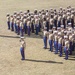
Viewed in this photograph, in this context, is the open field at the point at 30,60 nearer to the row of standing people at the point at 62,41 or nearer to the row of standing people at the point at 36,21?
the row of standing people at the point at 62,41

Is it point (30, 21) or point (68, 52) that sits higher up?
point (30, 21)

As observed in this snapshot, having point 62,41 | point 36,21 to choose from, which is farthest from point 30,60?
point 36,21

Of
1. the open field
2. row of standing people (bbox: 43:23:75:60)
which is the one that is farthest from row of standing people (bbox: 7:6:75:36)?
row of standing people (bbox: 43:23:75:60)

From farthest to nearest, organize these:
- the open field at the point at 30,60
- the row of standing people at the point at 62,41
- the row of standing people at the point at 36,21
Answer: the row of standing people at the point at 36,21 → the row of standing people at the point at 62,41 → the open field at the point at 30,60

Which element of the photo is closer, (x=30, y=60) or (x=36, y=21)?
(x=30, y=60)

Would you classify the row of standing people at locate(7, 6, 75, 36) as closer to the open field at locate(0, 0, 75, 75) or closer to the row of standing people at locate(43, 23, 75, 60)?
the open field at locate(0, 0, 75, 75)

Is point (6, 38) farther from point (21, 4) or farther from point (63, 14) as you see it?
point (21, 4)

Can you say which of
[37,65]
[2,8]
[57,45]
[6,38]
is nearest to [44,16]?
[6,38]

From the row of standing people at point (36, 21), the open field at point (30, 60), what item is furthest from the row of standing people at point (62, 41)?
the row of standing people at point (36, 21)

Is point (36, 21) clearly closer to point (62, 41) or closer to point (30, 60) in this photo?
point (62, 41)

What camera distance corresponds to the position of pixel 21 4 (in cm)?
4222

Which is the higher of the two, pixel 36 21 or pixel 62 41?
pixel 36 21

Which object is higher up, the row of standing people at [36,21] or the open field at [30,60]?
the row of standing people at [36,21]

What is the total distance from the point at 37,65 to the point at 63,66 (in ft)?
6.25
